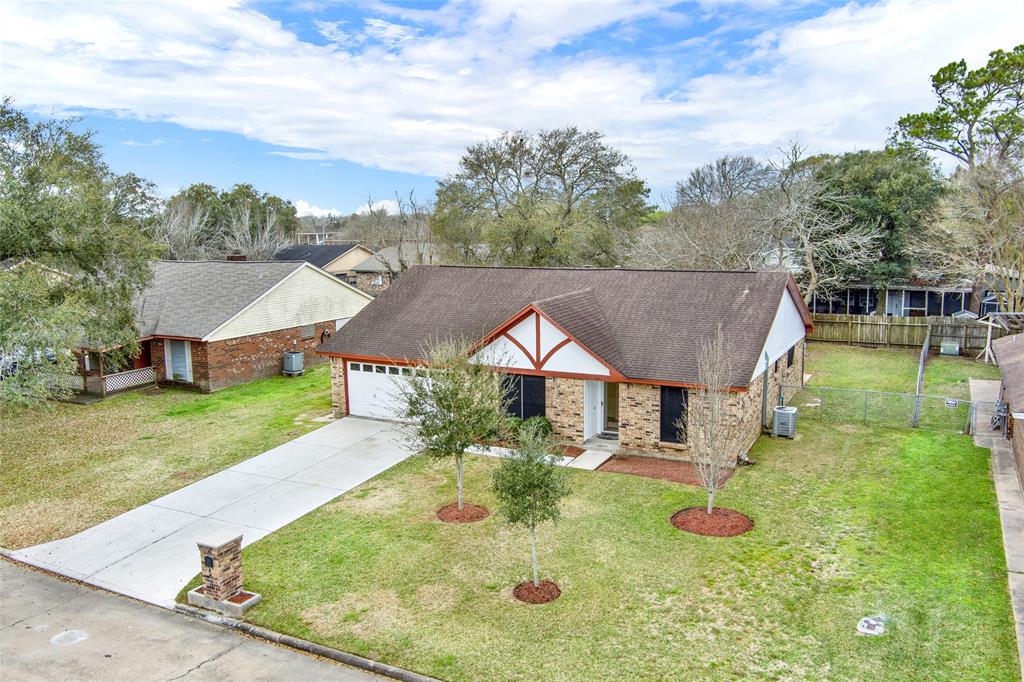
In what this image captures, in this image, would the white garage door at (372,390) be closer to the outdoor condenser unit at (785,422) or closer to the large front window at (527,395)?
the large front window at (527,395)

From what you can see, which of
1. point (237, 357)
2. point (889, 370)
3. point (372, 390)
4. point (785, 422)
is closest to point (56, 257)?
point (237, 357)

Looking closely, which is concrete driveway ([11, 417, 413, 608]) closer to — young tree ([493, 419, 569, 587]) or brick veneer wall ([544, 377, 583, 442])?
brick veneer wall ([544, 377, 583, 442])

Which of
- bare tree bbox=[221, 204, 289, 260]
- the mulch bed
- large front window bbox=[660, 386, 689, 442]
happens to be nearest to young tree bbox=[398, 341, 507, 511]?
the mulch bed

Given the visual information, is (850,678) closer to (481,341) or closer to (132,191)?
(481,341)

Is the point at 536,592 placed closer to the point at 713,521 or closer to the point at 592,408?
the point at 713,521

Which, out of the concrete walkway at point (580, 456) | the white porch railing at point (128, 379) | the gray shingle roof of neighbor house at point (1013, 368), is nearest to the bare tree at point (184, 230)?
the white porch railing at point (128, 379)

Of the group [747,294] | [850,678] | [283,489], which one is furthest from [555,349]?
[850,678]
